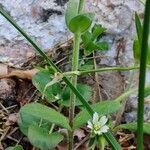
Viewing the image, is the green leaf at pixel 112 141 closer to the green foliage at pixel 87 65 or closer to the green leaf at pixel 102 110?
the green leaf at pixel 102 110

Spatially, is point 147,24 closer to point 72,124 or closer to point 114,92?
point 72,124

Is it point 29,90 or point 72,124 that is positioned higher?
point 29,90

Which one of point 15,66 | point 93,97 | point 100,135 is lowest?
point 100,135

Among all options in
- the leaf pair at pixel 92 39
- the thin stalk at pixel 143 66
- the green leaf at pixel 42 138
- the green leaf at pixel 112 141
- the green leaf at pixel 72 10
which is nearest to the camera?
the thin stalk at pixel 143 66

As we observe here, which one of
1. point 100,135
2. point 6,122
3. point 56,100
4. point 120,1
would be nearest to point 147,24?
point 100,135

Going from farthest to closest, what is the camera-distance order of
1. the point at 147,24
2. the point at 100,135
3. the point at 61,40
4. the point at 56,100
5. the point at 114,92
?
the point at 61,40 → the point at 114,92 → the point at 56,100 → the point at 100,135 → the point at 147,24

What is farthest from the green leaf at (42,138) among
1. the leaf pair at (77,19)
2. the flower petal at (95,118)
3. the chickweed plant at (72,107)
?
the leaf pair at (77,19)

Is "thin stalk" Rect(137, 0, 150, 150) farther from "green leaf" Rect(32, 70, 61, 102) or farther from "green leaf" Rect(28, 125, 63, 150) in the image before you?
"green leaf" Rect(32, 70, 61, 102)
